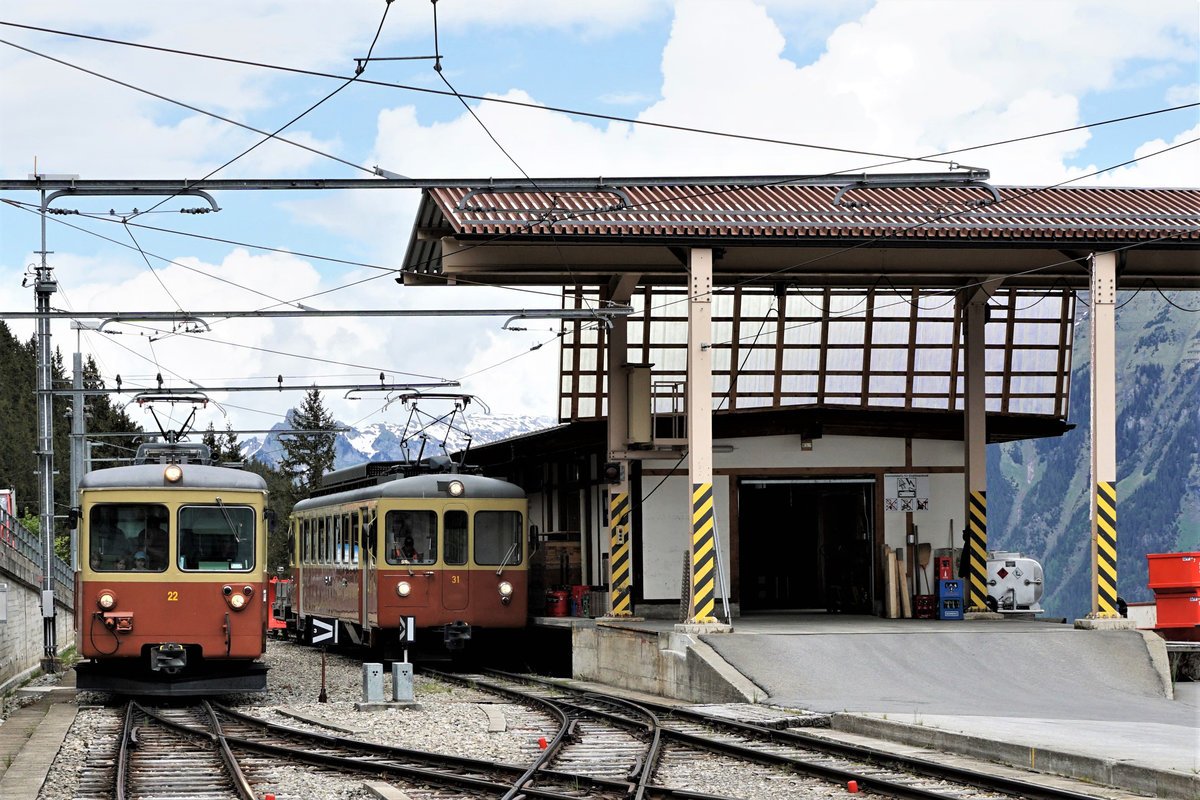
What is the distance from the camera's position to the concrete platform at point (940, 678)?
12.4 meters

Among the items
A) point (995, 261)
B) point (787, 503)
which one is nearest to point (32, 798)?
point (995, 261)

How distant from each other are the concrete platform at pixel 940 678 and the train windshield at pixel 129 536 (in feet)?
19.6

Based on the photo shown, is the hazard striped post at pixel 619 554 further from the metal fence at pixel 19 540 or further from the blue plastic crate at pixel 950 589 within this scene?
the metal fence at pixel 19 540

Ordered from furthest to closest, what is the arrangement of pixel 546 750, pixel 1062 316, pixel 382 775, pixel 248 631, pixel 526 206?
pixel 1062 316
pixel 526 206
pixel 248 631
pixel 546 750
pixel 382 775

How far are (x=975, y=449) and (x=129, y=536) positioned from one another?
12941 mm

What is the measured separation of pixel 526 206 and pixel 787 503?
972 cm

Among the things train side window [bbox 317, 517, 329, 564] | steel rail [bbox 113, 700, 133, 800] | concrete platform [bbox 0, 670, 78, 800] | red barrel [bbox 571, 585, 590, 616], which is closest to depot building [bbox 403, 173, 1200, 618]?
red barrel [bbox 571, 585, 590, 616]

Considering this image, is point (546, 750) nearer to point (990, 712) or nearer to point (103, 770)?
point (103, 770)

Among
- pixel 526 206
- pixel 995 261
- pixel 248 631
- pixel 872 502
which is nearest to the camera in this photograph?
pixel 248 631

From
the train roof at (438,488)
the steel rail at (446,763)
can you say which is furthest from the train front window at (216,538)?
the train roof at (438,488)

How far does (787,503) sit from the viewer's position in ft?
90.7

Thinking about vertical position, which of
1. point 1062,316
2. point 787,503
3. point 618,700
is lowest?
point 618,700

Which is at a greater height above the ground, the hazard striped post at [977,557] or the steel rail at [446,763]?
the hazard striped post at [977,557]

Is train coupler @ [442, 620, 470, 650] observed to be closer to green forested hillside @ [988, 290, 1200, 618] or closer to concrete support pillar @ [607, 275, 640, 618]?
concrete support pillar @ [607, 275, 640, 618]
